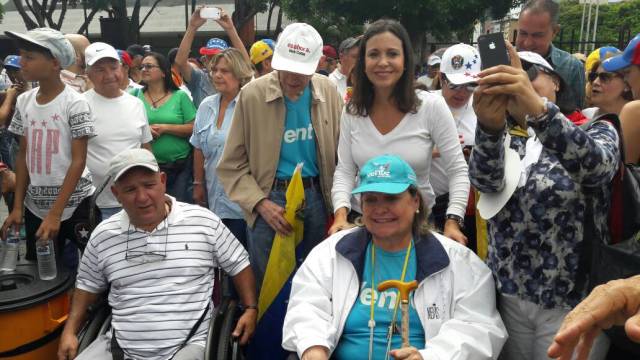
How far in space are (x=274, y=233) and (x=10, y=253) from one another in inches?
59.9

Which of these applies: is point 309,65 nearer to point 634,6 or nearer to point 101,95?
point 101,95

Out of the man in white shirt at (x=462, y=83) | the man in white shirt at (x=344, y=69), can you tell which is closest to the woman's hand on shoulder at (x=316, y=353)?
the man in white shirt at (x=462, y=83)

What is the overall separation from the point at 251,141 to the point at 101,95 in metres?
1.50

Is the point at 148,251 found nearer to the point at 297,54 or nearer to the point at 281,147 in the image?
the point at 281,147

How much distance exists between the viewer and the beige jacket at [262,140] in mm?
3111

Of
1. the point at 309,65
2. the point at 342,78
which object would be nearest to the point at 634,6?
the point at 342,78

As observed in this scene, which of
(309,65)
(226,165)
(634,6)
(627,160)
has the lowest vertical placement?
(226,165)

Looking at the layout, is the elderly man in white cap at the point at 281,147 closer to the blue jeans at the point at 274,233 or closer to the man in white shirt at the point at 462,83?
the blue jeans at the point at 274,233

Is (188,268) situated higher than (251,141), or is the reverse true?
(251,141)

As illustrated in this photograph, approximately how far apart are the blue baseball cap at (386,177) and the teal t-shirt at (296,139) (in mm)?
803

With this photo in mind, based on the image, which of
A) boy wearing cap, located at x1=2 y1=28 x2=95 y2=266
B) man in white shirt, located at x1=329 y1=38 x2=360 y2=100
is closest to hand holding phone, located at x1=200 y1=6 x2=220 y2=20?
boy wearing cap, located at x1=2 y1=28 x2=95 y2=266

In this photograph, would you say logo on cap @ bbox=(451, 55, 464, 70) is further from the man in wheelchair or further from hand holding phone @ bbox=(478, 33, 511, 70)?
hand holding phone @ bbox=(478, 33, 511, 70)

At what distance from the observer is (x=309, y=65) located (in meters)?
3.05

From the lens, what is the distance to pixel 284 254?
304 cm
